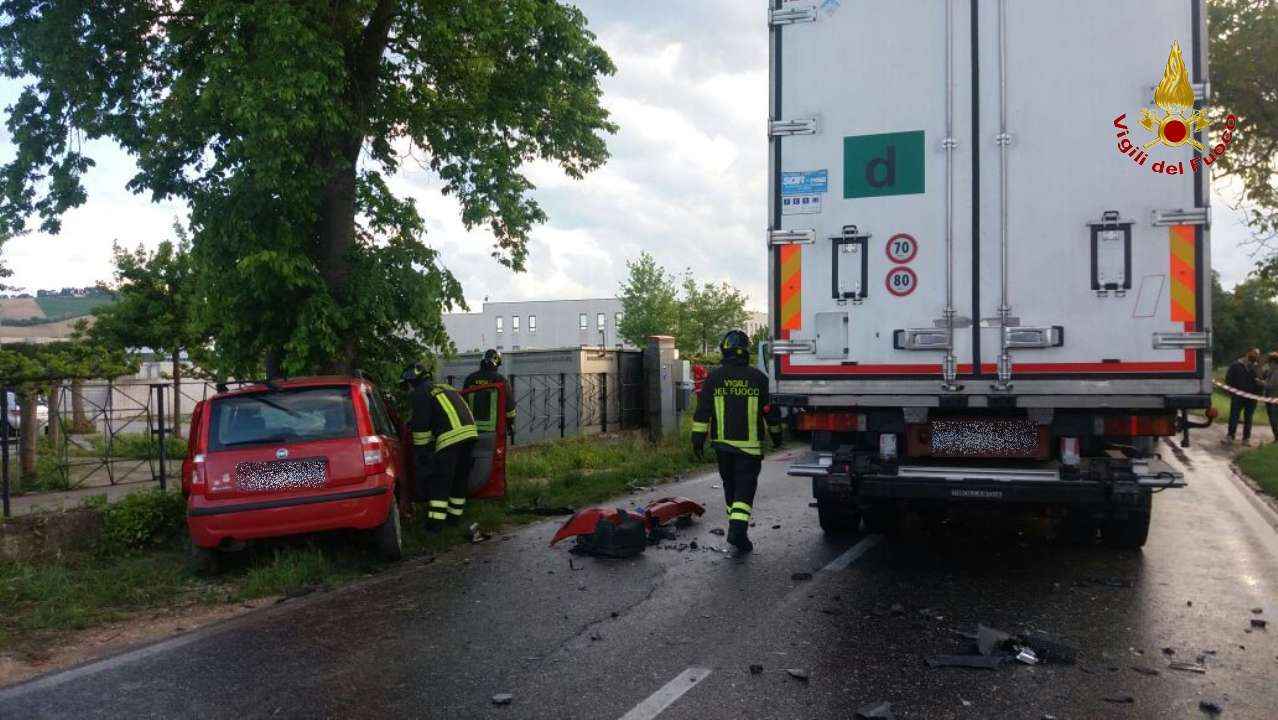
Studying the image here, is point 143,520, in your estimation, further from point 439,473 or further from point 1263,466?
point 1263,466

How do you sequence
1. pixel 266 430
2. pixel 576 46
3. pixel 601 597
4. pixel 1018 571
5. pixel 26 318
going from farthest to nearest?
pixel 26 318 → pixel 576 46 → pixel 266 430 → pixel 1018 571 → pixel 601 597

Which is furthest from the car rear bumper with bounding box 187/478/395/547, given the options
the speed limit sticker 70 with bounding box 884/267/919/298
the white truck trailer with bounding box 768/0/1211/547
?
the speed limit sticker 70 with bounding box 884/267/919/298

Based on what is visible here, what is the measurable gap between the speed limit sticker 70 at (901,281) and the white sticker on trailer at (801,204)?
0.70 meters

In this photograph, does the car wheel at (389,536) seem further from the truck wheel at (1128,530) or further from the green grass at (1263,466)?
the green grass at (1263,466)

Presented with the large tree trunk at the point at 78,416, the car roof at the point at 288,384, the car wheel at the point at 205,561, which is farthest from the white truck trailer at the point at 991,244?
the large tree trunk at the point at 78,416

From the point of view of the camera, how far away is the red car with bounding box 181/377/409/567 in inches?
275

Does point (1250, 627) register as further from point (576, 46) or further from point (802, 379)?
point (576, 46)

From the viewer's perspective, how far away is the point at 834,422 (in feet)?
22.8

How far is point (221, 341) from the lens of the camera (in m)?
10.4

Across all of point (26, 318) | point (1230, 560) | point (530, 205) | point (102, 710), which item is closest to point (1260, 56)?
point (1230, 560)

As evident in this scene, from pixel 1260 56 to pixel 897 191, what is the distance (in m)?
9.31

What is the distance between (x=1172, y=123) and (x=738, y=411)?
11.8 feet

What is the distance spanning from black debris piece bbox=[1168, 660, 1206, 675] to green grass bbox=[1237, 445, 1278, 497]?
7.52 meters

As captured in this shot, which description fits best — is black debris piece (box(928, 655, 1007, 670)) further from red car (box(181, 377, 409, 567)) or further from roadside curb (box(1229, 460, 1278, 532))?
roadside curb (box(1229, 460, 1278, 532))
